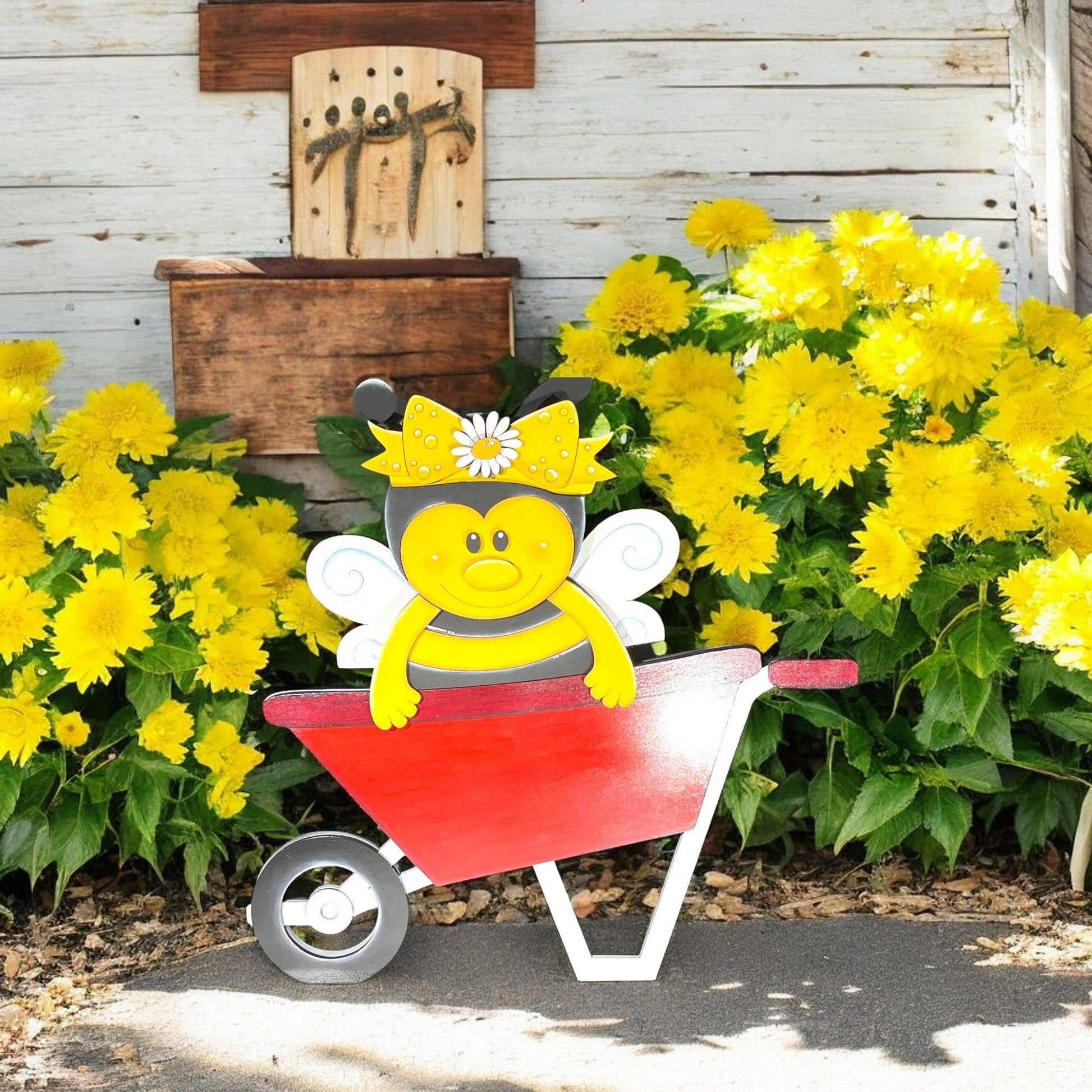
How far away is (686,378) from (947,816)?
110 centimetres

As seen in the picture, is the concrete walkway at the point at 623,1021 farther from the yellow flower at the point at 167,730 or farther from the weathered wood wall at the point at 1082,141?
the weathered wood wall at the point at 1082,141

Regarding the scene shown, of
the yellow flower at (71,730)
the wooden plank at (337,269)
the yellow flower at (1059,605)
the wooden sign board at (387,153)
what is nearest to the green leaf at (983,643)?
the yellow flower at (1059,605)

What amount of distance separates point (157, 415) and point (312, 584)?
644 millimetres

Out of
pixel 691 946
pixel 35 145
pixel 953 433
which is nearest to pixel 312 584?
pixel 691 946

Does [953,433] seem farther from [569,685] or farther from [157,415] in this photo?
[157,415]

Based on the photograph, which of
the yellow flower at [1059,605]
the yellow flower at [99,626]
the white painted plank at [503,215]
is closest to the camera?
the yellow flower at [1059,605]

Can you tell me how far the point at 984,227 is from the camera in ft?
11.9

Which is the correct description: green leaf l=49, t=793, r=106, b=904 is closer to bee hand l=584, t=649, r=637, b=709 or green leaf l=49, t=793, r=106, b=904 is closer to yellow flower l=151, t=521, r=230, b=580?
yellow flower l=151, t=521, r=230, b=580

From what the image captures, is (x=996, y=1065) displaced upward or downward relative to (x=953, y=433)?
downward

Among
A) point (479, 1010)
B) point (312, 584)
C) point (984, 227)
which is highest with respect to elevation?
point (984, 227)

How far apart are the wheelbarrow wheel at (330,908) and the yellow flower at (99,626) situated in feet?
1.70

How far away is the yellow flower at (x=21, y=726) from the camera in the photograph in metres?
2.72

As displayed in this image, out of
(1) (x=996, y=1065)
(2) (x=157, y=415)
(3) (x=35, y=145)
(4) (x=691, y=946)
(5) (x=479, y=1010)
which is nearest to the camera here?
(1) (x=996, y=1065)

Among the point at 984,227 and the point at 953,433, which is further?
Result: the point at 984,227
